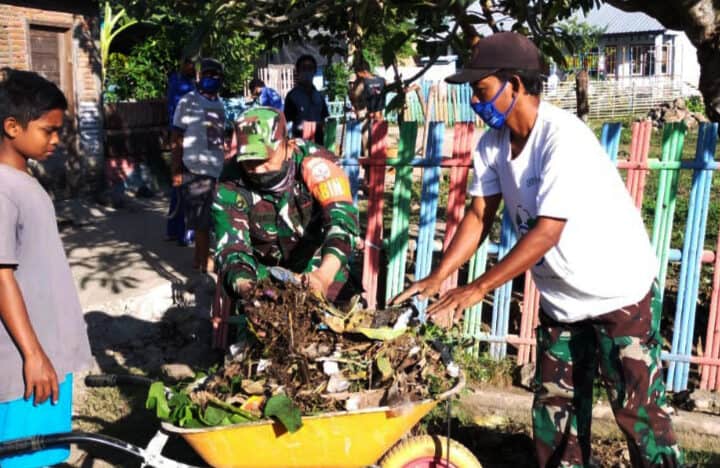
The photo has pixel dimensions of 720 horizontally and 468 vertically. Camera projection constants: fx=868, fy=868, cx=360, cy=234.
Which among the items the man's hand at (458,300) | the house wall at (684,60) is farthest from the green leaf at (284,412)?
the house wall at (684,60)

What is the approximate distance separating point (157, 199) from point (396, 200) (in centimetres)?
771

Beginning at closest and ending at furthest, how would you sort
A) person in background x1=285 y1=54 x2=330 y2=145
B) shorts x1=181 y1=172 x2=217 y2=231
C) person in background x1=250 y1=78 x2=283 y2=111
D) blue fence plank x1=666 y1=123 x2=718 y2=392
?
blue fence plank x1=666 y1=123 x2=718 y2=392 → shorts x1=181 y1=172 x2=217 y2=231 → person in background x1=285 y1=54 x2=330 y2=145 → person in background x1=250 y1=78 x2=283 y2=111

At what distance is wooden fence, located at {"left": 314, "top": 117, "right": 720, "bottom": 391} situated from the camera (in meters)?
5.02

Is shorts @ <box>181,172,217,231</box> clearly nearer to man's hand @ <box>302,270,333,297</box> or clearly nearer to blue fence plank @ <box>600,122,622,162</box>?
blue fence plank @ <box>600,122,622,162</box>

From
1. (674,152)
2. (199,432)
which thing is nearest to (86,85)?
(674,152)

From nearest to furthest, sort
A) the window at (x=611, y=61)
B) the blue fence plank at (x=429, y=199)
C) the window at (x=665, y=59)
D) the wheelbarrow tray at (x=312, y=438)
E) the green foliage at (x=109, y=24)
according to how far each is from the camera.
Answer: the wheelbarrow tray at (x=312, y=438)
the blue fence plank at (x=429, y=199)
the green foliage at (x=109, y=24)
the window at (x=665, y=59)
the window at (x=611, y=61)

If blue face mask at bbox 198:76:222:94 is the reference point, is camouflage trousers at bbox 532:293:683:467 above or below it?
below

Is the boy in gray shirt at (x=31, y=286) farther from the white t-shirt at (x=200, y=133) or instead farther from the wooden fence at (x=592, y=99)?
the wooden fence at (x=592, y=99)

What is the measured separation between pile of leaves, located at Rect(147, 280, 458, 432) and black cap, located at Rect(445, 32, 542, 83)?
2.96 ft

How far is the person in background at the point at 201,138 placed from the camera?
755 centimetres

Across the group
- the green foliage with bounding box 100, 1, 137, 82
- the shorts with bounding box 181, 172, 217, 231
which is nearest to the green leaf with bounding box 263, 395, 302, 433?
the shorts with bounding box 181, 172, 217, 231

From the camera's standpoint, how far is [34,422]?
3.12m

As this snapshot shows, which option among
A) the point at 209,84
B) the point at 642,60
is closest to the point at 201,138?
the point at 209,84

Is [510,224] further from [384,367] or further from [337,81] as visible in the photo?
[337,81]
